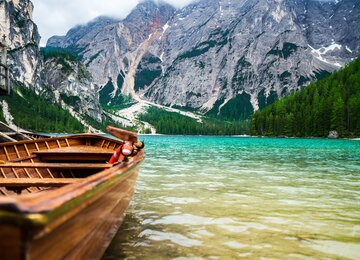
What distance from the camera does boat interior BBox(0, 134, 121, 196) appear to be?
8.55 m

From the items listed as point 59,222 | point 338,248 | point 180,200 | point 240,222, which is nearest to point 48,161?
point 180,200

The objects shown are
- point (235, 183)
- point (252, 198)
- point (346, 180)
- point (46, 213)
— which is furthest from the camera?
point (346, 180)

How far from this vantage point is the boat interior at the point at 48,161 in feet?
28.1

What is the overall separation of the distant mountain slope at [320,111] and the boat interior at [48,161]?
381ft

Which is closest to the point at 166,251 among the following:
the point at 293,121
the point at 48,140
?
the point at 48,140

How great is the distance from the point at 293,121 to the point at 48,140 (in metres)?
131

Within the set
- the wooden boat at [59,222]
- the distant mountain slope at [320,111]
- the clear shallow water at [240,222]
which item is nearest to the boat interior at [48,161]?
the clear shallow water at [240,222]

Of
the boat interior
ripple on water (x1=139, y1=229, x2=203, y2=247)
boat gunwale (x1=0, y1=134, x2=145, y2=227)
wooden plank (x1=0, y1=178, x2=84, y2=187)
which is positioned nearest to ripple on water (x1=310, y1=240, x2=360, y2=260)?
ripple on water (x1=139, y1=229, x2=203, y2=247)

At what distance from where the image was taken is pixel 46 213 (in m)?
2.70

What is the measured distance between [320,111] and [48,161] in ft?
411

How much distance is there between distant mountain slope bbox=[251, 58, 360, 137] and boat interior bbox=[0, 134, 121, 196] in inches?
4570

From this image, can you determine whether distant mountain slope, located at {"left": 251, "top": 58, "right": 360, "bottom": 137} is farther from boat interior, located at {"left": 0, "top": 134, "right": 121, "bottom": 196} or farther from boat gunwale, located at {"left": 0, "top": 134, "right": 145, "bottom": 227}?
boat gunwale, located at {"left": 0, "top": 134, "right": 145, "bottom": 227}

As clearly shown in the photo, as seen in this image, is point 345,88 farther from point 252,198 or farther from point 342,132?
point 252,198

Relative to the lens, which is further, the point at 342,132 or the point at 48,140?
the point at 342,132
